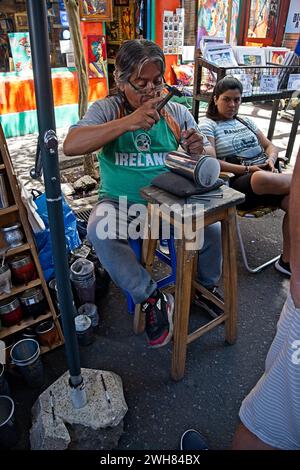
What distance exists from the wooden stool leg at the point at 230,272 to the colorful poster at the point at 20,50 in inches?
180

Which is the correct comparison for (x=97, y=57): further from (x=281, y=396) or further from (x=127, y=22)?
(x=281, y=396)

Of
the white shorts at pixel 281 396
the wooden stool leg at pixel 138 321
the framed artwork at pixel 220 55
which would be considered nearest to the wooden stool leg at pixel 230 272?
the wooden stool leg at pixel 138 321

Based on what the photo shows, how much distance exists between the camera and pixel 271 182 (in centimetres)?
238

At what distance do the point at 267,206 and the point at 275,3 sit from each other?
7.91 meters

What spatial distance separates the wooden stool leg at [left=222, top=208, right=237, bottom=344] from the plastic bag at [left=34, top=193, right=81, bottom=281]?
1.02 meters

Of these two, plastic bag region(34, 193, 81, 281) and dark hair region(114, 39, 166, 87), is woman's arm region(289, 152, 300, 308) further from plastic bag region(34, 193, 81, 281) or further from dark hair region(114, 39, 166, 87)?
plastic bag region(34, 193, 81, 281)

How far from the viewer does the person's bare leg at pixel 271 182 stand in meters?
2.37

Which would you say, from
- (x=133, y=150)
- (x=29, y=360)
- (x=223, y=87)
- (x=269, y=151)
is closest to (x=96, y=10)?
(x=223, y=87)

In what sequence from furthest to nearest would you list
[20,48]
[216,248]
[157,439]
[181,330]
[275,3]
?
[275,3]
[20,48]
[216,248]
[181,330]
[157,439]

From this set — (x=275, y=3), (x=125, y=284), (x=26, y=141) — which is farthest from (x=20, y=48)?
(x=275, y=3)

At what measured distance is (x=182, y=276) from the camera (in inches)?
63.1

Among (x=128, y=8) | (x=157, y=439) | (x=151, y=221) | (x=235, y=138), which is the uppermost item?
(x=128, y=8)

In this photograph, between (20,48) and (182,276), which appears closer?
(182,276)

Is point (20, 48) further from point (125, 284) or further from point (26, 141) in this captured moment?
point (125, 284)
